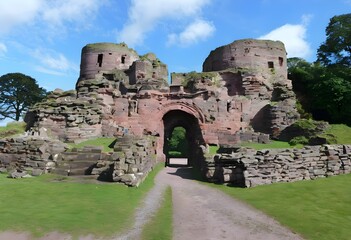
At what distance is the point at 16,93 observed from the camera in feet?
177

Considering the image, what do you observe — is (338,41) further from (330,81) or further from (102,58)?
(102,58)

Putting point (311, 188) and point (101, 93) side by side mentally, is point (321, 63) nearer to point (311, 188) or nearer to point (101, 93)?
point (101, 93)

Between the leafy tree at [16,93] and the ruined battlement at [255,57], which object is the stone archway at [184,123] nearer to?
the ruined battlement at [255,57]

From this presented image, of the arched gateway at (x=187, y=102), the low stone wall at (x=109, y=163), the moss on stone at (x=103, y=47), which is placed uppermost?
the moss on stone at (x=103, y=47)

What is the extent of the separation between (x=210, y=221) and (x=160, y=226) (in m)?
1.54

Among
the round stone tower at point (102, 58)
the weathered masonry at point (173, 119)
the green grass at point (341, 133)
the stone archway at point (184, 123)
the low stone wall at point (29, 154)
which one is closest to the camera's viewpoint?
the weathered masonry at point (173, 119)

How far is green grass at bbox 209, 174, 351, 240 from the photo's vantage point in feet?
22.3

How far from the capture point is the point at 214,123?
88.6 ft

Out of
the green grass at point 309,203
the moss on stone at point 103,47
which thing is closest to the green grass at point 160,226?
the green grass at point 309,203

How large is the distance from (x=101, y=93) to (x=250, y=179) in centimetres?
1778

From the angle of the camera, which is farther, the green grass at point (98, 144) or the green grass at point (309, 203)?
the green grass at point (98, 144)

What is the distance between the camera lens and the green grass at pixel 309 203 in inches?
267

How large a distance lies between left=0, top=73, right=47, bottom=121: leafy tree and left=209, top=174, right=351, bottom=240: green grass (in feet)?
172

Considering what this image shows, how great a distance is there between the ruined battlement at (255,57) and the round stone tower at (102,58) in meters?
14.0
